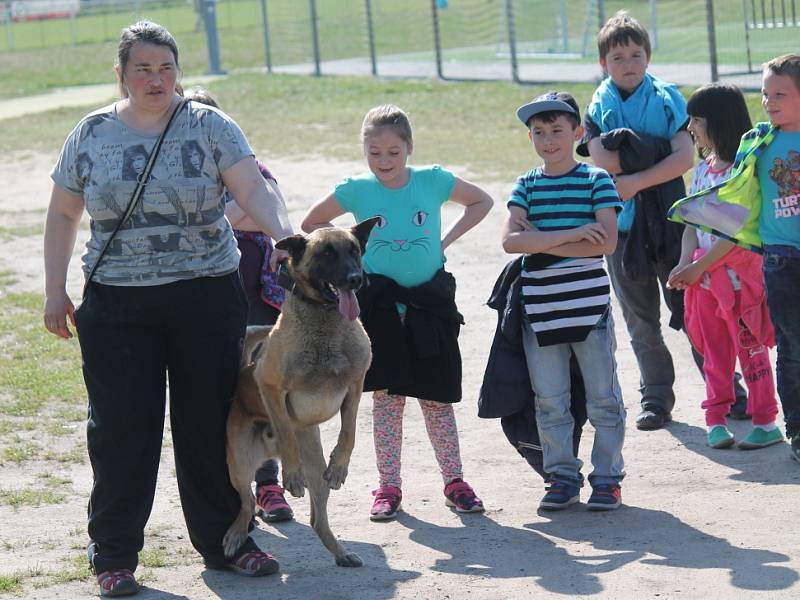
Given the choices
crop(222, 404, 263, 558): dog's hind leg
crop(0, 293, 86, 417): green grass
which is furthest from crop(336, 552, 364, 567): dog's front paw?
crop(0, 293, 86, 417): green grass

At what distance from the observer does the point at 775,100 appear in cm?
583

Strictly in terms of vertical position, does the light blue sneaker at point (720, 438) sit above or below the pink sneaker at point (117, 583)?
above

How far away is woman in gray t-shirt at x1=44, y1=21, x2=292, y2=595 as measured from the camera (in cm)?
491

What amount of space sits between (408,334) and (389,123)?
40.0 inches

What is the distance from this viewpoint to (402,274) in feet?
19.4

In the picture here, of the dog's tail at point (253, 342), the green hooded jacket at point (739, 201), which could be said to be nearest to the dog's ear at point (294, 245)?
the dog's tail at point (253, 342)

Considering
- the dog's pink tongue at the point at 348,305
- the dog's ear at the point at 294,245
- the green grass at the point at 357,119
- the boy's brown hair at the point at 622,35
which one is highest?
the green grass at the point at 357,119

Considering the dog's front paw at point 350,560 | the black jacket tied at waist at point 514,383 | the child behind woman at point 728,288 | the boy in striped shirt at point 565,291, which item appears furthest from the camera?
the child behind woman at point 728,288

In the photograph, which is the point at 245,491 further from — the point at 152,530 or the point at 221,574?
the point at 152,530

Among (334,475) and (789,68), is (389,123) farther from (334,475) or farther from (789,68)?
(789,68)

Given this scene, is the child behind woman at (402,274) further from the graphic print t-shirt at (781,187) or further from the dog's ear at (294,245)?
the graphic print t-shirt at (781,187)

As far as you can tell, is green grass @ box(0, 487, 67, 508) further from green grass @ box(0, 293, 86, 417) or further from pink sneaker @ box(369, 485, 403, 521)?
pink sneaker @ box(369, 485, 403, 521)

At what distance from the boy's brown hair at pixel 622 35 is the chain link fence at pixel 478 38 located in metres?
12.2

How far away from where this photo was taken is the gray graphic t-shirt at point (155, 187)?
4.89m
